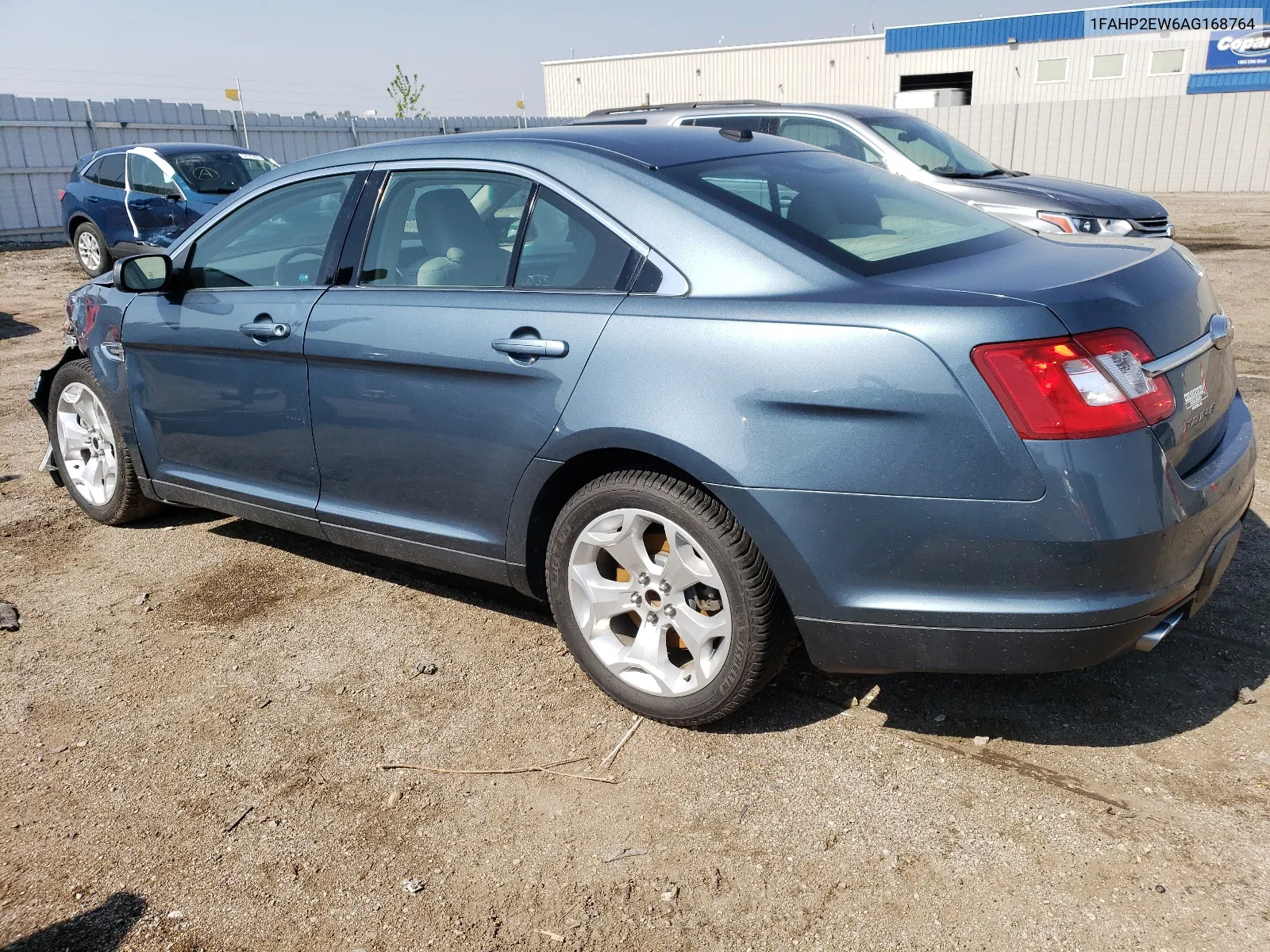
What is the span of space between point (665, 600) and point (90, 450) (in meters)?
3.41

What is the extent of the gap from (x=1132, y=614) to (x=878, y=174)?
73.4 inches

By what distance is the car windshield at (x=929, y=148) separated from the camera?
30.3 ft

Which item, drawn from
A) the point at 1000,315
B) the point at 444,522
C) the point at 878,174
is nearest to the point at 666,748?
the point at 444,522

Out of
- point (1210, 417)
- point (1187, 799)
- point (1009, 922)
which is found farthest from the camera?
point (1210, 417)

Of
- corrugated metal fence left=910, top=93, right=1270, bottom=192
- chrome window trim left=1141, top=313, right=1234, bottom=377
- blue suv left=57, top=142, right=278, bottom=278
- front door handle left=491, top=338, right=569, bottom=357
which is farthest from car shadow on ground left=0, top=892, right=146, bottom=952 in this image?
corrugated metal fence left=910, top=93, right=1270, bottom=192

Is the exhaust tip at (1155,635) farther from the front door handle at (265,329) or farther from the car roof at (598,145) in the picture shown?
the front door handle at (265,329)

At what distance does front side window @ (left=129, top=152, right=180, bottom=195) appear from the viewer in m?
13.2

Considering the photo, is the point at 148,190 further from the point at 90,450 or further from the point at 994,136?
the point at 994,136

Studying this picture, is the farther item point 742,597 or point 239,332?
point 239,332

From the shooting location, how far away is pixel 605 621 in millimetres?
3295

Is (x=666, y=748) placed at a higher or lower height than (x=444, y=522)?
lower

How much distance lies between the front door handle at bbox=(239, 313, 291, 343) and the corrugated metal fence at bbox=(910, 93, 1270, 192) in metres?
24.7

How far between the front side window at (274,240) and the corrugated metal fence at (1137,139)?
2440 centimetres

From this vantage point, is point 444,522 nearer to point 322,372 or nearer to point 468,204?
point 322,372
